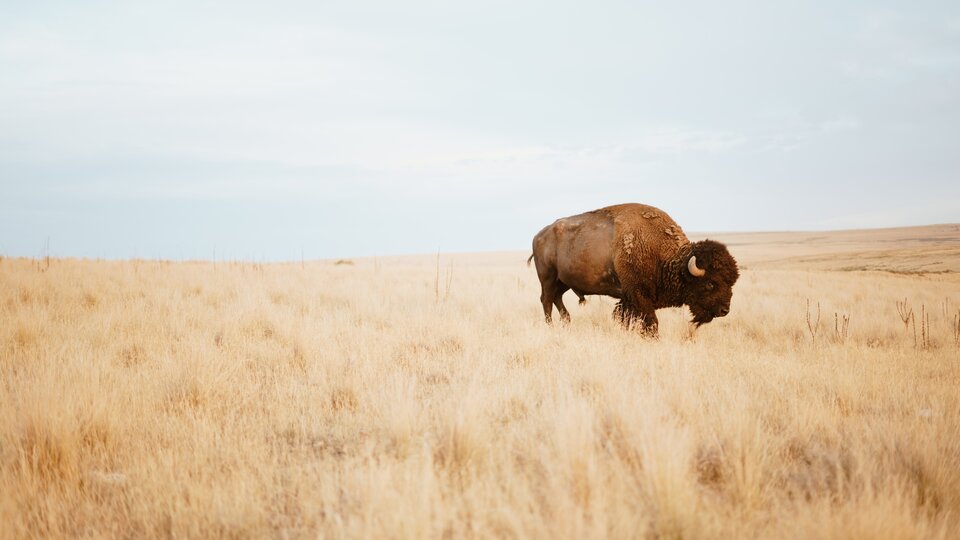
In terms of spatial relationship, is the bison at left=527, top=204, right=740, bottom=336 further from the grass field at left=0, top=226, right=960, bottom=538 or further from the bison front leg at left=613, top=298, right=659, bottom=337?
the grass field at left=0, top=226, right=960, bottom=538

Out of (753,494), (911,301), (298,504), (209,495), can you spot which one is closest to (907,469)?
(753,494)

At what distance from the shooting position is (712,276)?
6.67m

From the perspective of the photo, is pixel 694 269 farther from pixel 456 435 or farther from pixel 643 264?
pixel 456 435

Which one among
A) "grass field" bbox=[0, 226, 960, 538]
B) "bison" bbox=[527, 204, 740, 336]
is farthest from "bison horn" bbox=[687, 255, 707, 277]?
"grass field" bbox=[0, 226, 960, 538]

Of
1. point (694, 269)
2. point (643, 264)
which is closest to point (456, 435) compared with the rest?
point (694, 269)

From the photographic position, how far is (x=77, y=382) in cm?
364

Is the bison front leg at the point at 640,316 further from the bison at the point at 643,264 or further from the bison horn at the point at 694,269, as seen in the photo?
the bison horn at the point at 694,269

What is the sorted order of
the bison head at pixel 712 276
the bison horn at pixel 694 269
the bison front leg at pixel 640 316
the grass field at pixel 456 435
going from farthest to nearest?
the bison front leg at pixel 640 316 → the bison head at pixel 712 276 → the bison horn at pixel 694 269 → the grass field at pixel 456 435

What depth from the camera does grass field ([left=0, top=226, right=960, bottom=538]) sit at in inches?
86.7

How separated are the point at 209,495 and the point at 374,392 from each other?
1565mm

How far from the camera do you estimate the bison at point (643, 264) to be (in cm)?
670

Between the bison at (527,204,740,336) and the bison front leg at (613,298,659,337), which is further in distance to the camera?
the bison front leg at (613,298,659,337)

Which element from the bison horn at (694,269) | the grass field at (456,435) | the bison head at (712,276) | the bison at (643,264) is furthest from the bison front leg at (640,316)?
the bison horn at (694,269)

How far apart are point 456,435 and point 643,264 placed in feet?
16.9
